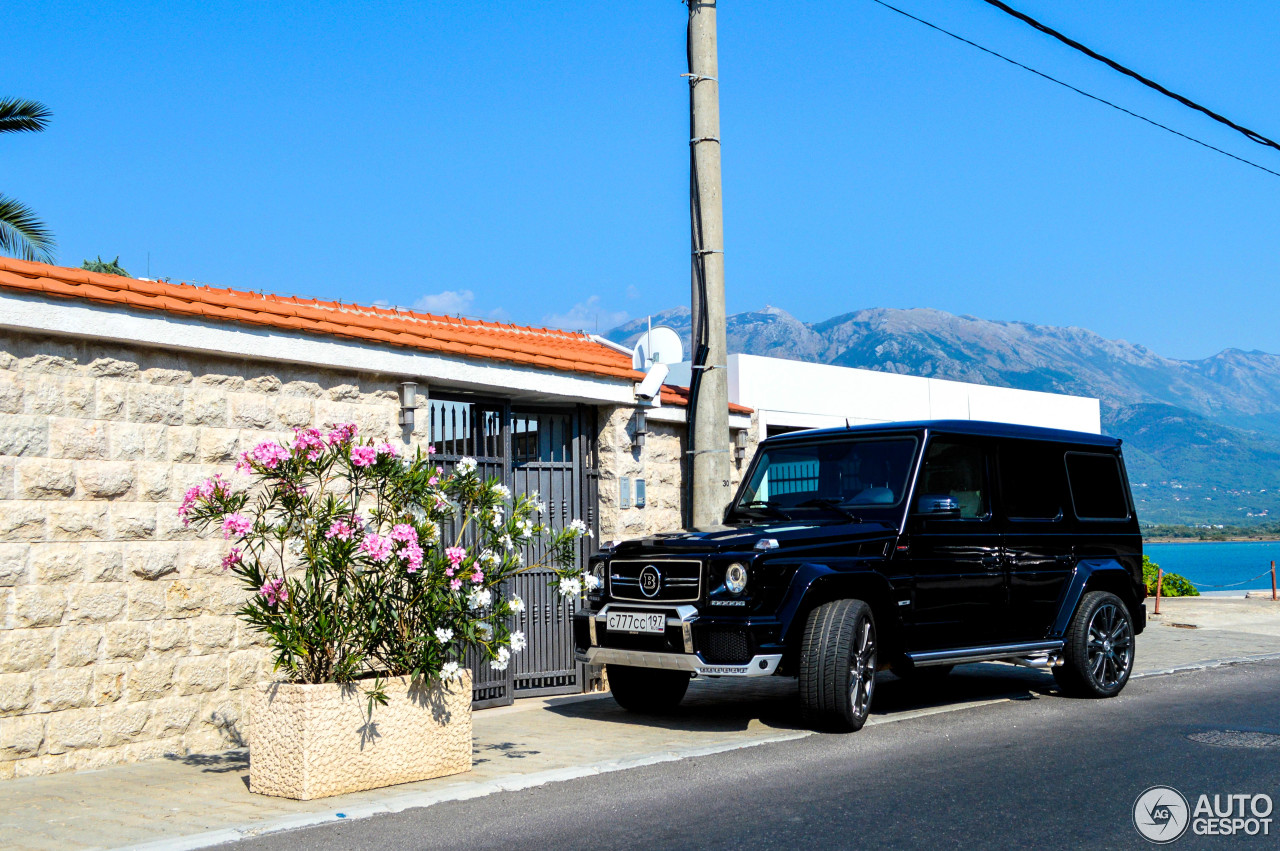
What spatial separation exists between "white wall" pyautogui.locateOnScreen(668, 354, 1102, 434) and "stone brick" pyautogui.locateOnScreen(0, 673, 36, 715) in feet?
29.9

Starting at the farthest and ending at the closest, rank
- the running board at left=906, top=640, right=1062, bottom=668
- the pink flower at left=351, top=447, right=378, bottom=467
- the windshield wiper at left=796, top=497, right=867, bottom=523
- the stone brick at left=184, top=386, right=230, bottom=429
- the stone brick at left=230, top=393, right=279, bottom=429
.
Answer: the windshield wiper at left=796, top=497, right=867, bottom=523
the running board at left=906, top=640, right=1062, bottom=668
the stone brick at left=230, top=393, right=279, bottom=429
the stone brick at left=184, top=386, right=230, bottom=429
the pink flower at left=351, top=447, right=378, bottom=467

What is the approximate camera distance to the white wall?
15.0 meters

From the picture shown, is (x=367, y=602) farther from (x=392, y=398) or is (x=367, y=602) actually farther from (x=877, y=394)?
(x=877, y=394)

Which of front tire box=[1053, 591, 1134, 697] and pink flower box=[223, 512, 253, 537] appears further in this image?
front tire box=[1053, 591, 1134, 697]

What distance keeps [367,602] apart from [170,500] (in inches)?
77.3

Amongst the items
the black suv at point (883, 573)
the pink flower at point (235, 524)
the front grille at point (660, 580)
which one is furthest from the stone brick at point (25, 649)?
the front grille at point (660, 580)

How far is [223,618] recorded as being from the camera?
825 cm

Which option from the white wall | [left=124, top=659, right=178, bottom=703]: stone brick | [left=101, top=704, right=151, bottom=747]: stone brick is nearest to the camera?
[left=101, top=704, right=151, bottom=747]: stone brick

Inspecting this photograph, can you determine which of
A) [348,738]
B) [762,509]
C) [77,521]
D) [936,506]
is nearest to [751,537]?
[762,509]

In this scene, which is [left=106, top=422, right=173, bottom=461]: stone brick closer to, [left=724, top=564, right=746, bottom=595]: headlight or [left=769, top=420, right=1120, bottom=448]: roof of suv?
[left=724, top=564, right=746, bottom=595]: headlight

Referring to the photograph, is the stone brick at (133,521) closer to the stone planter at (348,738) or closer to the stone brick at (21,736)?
the stone brick at (21,736)

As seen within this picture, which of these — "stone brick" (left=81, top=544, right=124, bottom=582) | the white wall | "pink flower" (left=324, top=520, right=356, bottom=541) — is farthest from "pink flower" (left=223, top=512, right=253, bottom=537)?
the white wall

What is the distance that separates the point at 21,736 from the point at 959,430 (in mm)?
7183

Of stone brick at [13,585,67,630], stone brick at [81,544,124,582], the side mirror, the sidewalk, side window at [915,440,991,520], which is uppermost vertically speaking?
side window at [915,440,991,520]
